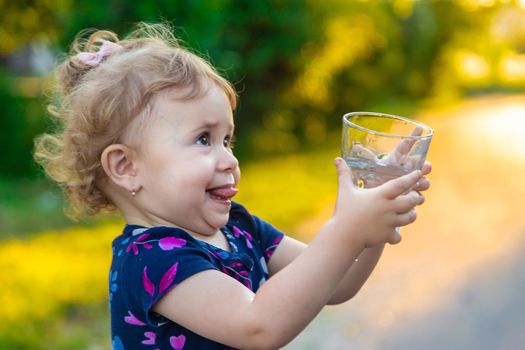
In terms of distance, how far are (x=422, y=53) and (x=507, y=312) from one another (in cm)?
1140

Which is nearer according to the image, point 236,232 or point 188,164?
point 188,164

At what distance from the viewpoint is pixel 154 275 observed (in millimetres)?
1788

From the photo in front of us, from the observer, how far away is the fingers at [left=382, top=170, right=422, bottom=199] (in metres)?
1.64

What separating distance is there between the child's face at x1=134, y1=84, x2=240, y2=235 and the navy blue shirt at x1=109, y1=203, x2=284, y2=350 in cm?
6

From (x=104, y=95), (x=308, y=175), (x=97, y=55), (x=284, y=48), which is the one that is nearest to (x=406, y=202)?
(x=104, y=95)

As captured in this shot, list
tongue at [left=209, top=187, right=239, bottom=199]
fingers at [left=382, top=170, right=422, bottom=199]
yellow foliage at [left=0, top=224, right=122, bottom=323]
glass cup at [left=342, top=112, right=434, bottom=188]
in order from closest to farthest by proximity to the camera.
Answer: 1. fingers at [left=382, top=170, right=422, bottom=199]
2. glass cup at [left=342, top=112, right=434, bottom=188]
3. tongue at [left=209, top=187, right=239, bottom=199]
4. yellow foliage at [left=0, top=224, right=122, bottom=323]

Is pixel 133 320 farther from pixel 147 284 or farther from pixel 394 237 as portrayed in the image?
pixel 394 237

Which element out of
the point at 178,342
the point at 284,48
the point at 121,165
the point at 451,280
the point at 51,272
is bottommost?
the point at 451,280

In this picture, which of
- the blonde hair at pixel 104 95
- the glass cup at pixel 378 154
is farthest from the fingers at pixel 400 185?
the blonde hair at pixel 104 95

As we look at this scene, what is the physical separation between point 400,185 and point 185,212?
557mm

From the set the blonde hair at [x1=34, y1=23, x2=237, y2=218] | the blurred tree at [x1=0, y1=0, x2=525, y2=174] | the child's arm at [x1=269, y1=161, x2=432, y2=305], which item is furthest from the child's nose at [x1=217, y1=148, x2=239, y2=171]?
the blurred tree at [x1=0, y1=0, x2=525, y2=174]

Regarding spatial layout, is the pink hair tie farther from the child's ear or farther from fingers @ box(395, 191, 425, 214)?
fingers @ box(395, 191, 425, 214)

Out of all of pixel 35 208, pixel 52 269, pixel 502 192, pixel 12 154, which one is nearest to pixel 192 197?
pixel 52 269

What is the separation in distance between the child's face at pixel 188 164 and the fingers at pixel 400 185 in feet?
1.48
